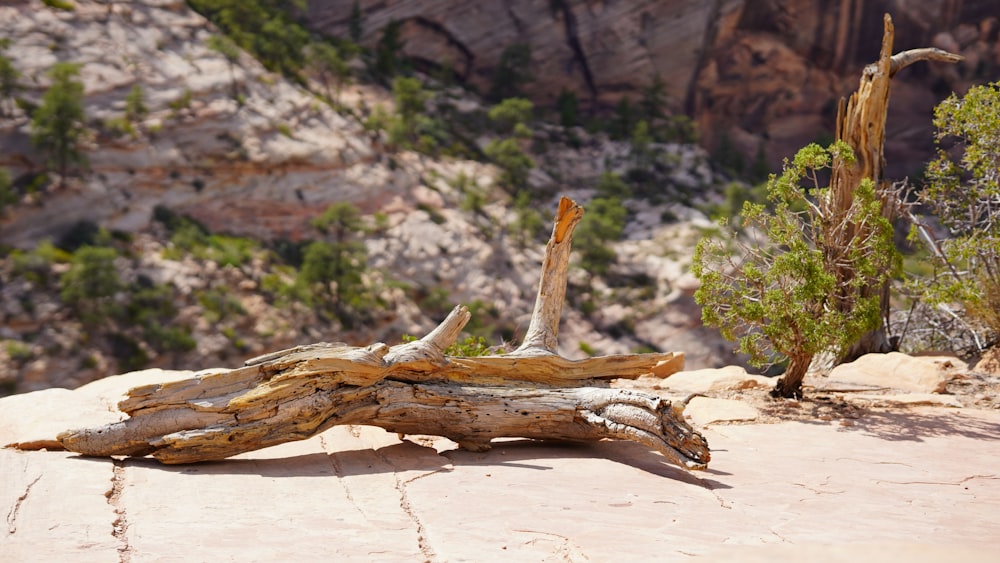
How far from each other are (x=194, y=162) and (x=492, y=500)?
37486 mm

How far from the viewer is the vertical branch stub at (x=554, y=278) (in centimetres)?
785

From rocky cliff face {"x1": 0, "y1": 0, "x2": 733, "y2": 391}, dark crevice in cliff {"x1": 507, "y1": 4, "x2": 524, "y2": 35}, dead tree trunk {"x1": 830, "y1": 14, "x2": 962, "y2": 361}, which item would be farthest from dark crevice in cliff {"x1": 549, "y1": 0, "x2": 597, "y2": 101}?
dead tree trunk {"x1": 830, "y1": 14, "x2": 962, "y2": 361}

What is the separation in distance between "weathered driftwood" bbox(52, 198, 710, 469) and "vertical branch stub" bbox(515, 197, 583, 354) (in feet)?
0.08

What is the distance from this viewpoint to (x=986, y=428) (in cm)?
854

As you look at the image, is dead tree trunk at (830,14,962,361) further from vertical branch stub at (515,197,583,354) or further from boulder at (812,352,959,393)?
vertical branch stub at (515,197,583,354)

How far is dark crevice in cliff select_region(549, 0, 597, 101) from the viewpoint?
6078cm

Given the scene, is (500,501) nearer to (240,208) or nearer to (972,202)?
(972,202)

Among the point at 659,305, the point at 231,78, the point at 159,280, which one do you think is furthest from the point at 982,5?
the point at 159,280

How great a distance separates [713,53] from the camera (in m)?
60.2

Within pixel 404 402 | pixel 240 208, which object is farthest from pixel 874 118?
pixel 240 208

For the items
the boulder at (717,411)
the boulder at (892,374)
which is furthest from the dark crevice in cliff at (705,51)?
the boulder at (717,411)

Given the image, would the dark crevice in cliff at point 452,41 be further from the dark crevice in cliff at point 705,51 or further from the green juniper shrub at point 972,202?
the green juniper shrub at point 972,202

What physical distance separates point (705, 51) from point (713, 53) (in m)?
0.73

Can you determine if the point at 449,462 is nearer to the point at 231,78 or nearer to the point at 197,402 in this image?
the point at 197,402
